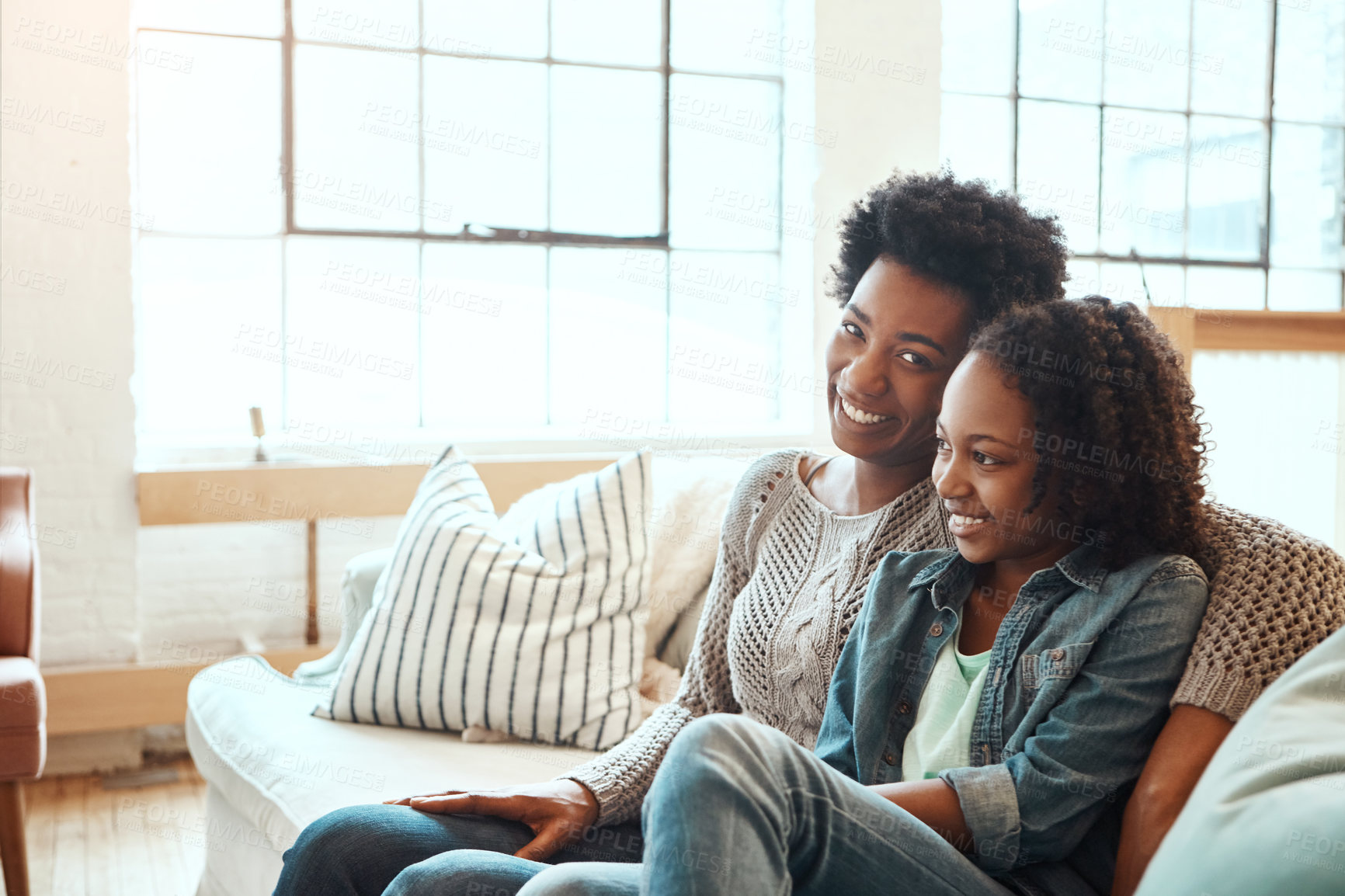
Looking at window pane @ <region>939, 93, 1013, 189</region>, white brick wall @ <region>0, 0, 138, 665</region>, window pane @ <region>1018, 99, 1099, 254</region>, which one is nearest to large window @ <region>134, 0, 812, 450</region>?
white brick wall @ <region>0, 0, 138, 665</region>

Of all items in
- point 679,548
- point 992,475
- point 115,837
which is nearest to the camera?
point 992,475

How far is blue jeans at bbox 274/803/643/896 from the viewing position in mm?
1192

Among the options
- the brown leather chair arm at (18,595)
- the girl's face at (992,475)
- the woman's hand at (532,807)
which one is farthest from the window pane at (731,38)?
the woman's hand at (532,807)

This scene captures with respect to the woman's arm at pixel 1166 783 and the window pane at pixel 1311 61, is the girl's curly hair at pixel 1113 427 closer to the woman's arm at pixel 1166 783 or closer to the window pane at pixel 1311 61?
the woman's arm at pixel 1166 783

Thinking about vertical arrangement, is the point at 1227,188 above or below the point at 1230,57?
below

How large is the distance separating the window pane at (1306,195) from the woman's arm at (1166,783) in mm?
4001

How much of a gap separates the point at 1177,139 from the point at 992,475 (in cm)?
371

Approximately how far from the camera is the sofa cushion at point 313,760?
5.30 ft

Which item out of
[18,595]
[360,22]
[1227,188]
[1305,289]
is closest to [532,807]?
[18,595]

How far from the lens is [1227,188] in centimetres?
431

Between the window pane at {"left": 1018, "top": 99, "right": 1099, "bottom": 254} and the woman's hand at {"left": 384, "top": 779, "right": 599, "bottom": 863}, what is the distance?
3381 millimetres

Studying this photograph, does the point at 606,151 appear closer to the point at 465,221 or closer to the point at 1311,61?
the point at 465,221

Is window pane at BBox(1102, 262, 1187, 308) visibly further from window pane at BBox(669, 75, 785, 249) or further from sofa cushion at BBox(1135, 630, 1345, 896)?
sofa cushion at BBox(1135, 630, 1345, 896)

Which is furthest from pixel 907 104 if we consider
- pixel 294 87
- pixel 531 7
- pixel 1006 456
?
pixel 1006 456
